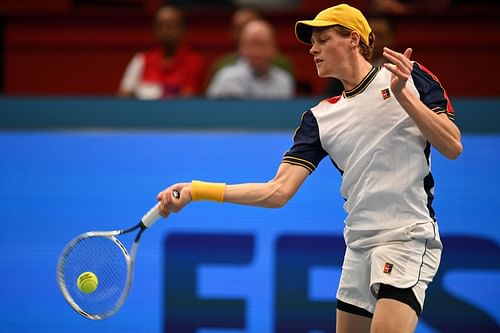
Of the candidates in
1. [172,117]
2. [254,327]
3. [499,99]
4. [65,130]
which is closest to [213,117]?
[172,117]

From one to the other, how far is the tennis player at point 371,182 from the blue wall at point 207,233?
163 centimetres

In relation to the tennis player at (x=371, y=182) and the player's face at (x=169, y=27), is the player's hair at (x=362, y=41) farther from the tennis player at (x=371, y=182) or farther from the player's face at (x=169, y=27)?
the player's face at (x=169, y=27)

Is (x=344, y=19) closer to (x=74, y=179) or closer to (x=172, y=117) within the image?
(x=172, y=117)

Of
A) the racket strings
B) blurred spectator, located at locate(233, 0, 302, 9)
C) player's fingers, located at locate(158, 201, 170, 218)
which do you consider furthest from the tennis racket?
blurred spectator, located at locate(233, 0, 302, 9)

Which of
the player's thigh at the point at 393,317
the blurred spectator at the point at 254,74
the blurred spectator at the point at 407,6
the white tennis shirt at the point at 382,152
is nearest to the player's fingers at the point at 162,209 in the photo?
the white tennis shirt at the point at 382,152

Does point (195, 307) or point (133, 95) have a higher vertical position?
point (133, 95)

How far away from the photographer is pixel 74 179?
19.4 feet

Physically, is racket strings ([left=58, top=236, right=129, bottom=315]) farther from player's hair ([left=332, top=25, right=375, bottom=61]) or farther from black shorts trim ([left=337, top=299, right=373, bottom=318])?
player's hair ([left=332, top=25, right=375, bottom=61])

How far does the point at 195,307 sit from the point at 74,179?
1.05 metres

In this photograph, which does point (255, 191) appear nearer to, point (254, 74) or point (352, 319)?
point (352, 319)

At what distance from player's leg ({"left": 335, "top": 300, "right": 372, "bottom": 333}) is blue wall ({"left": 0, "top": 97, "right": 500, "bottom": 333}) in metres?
1.64

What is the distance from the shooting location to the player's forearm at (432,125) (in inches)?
144

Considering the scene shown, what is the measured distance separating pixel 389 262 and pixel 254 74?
3066 mm

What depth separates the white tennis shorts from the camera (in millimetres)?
3857
